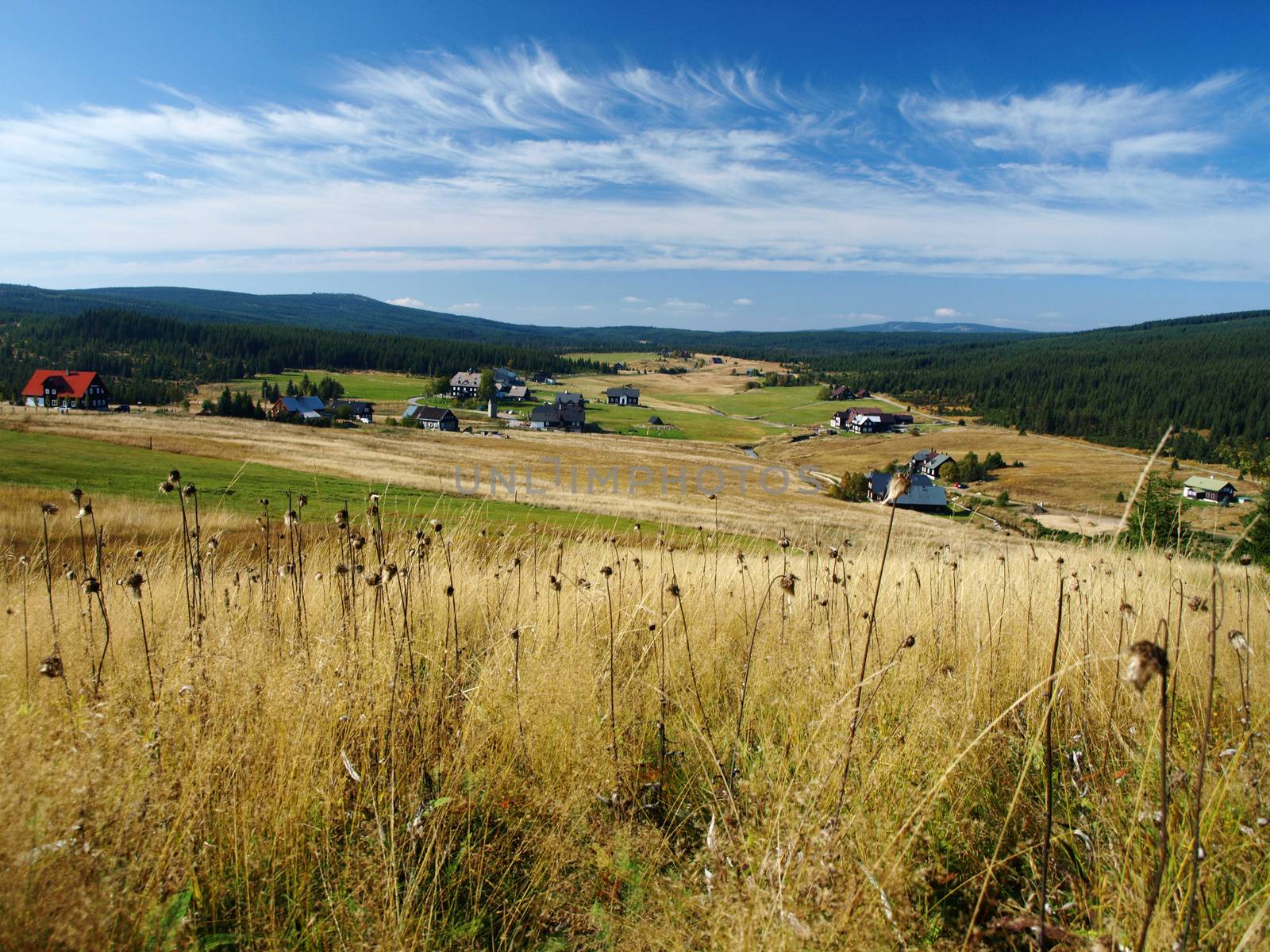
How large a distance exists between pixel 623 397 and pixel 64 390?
8671cm

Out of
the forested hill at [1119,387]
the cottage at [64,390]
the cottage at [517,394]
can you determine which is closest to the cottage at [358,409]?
the cottage at [64,390]

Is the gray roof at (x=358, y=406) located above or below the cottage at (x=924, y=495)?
above

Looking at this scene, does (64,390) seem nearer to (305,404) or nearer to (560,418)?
(305,404)

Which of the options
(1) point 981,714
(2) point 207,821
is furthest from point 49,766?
(1) point 981,714

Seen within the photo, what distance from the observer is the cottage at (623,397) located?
441ft

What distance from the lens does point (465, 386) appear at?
134 m

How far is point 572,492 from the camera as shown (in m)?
40.4

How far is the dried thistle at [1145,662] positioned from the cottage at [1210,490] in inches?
3144

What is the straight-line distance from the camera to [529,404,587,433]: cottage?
103312 mm

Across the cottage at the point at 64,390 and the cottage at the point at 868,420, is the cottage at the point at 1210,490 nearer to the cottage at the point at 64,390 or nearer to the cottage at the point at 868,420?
the cottage at the point at 868,420

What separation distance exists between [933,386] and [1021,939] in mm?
174647

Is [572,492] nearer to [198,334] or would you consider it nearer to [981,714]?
[981,714]

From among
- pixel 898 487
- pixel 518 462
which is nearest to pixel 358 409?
pixel 518 462


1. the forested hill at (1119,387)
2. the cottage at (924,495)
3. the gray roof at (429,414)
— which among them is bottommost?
the cottage at (924,495)
